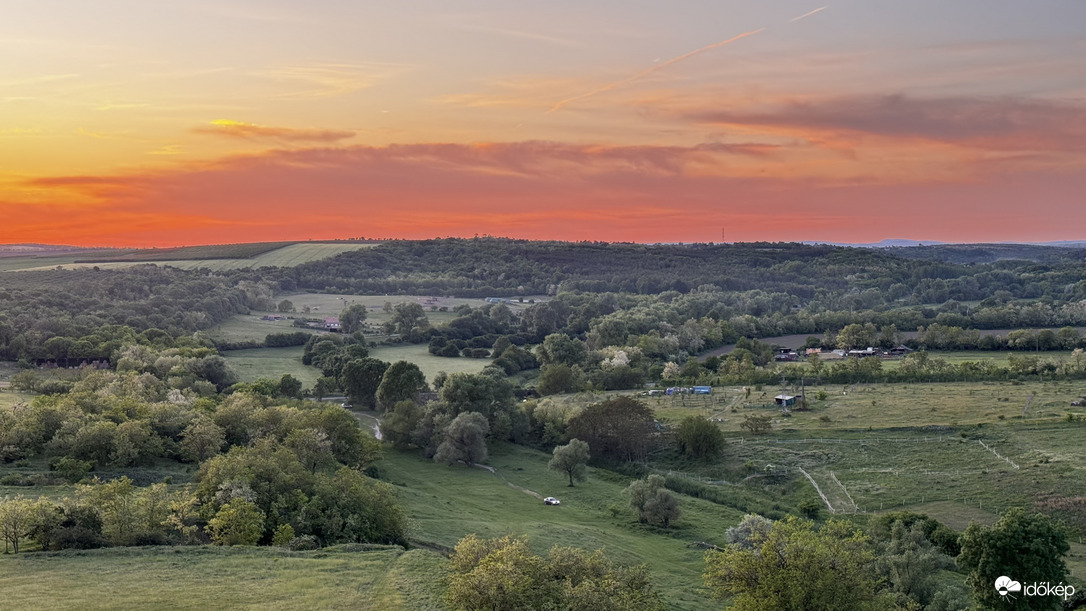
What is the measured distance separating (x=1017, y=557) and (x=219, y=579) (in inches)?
1495

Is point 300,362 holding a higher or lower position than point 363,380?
lower

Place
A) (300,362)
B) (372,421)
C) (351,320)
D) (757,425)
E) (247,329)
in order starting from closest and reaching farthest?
(757,425), (372,421), (300,362), (247,329), (351,320)

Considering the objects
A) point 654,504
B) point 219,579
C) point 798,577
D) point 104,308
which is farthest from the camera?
point 104,308

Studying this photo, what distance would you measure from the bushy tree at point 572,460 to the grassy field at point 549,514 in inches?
36.3

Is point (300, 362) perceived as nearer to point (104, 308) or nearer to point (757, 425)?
point (104, 308)

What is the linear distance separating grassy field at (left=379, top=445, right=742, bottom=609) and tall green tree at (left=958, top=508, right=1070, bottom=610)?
1325cm

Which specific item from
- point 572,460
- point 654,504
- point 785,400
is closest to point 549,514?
point 654,504

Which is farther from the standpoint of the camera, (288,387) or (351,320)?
(351,320)

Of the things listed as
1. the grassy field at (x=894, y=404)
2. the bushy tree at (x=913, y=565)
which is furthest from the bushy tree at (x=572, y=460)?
the bushy tree at (x=913, y=565)

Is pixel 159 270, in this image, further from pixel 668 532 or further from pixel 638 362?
pixel 668 532

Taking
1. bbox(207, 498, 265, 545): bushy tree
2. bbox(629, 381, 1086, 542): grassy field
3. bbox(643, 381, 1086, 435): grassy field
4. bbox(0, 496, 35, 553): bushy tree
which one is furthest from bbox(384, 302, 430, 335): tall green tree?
bbox(0, 496, 35, 553): bushy tree

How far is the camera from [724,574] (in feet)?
114

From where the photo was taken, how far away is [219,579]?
36.7 m

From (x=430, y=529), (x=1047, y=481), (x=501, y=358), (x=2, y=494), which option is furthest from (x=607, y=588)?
(x=501, y=358)
